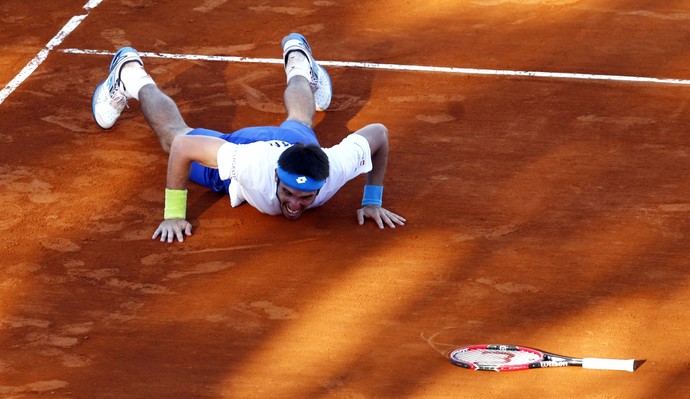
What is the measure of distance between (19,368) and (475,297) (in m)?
2.91

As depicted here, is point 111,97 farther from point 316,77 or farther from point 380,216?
point 380,216

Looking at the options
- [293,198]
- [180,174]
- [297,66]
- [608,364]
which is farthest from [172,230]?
[608,364]

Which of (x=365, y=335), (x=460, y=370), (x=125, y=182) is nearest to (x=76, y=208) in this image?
(x=125, y=182)

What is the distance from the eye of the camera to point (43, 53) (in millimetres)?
10547

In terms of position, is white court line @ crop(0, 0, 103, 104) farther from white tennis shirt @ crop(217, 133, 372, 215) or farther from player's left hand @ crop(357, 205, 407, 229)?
player's left hand @ crop(357, 205, 407, 229)

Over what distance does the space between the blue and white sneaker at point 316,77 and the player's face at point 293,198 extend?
6.38 feet

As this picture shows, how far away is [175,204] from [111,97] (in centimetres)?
171

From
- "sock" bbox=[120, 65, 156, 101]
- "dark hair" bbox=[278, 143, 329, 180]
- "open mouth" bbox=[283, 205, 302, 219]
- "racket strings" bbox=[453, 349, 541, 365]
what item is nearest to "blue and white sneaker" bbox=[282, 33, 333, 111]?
"sock" bbox=[120, 65, 156, 101]

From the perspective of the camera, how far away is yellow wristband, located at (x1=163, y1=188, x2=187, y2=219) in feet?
25.7

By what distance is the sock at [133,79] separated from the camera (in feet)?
29.6

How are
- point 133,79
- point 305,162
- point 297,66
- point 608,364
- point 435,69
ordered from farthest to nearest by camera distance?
point 435,69 → point 297,66 → point 133,79 → point 305,162 → point 608,364

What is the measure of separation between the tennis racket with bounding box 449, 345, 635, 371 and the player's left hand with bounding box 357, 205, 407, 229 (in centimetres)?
164

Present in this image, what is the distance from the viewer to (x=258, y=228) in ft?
26.4

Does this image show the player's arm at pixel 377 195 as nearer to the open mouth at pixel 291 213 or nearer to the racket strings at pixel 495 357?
the open mouth at pixel 291 213
